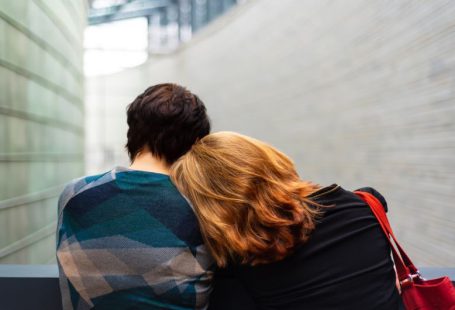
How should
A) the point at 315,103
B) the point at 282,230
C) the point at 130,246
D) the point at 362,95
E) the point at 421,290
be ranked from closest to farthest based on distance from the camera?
the point at 282,230
the point at 130,246
the point at 421,290
the point at 362,95
the point at 315,103

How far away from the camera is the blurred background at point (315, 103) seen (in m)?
2.83

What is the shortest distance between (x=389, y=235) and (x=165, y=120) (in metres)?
0.82

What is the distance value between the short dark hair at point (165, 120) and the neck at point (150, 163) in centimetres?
2

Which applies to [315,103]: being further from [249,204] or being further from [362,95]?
[249,204]

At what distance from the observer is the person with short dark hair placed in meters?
1.26

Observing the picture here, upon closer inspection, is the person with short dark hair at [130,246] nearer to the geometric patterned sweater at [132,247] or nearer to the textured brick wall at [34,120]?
the geometric patterned sweater at [132,247]

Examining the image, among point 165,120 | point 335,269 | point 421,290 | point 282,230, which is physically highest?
point 165,120

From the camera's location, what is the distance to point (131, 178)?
4.29 feet

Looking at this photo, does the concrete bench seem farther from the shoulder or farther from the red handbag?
the shoulder

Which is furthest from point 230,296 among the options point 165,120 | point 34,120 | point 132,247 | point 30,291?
point 34,120

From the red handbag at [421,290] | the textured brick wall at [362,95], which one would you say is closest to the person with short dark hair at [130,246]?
the red handbag at [421,290]

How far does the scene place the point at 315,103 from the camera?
20.5ft

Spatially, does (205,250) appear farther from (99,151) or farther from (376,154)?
(99,151)

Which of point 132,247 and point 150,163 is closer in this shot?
point 132,247
